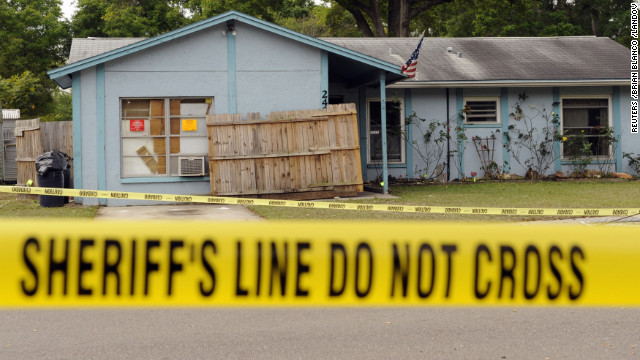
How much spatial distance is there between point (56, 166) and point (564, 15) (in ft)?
109

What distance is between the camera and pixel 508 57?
2239cm

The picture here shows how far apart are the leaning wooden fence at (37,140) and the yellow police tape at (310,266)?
49.4 ft

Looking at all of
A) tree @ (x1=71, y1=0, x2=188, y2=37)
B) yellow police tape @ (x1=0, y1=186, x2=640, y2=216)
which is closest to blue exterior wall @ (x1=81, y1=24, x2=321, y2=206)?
yellow police tape @ (x1=0, y1=186, x2=640, y2=216)

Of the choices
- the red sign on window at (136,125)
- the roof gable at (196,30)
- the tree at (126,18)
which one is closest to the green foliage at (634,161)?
the roof gable at (196,30)

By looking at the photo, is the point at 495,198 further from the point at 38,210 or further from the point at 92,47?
the point at 92,47

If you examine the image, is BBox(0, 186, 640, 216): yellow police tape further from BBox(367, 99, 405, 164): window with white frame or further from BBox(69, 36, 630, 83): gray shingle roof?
BBox(367, 99, 405, 164): window with white frame

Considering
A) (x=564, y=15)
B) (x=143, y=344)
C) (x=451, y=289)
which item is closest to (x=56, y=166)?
(x=143, y=344)

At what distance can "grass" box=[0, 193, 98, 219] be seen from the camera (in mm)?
13078

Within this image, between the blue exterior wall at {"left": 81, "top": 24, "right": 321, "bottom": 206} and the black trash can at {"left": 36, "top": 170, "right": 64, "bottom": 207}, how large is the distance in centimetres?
54

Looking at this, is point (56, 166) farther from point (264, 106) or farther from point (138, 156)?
point (264, 106)

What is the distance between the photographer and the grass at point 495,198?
1258 centimetres

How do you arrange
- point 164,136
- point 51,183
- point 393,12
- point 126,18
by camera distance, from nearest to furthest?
point 51,183
point 164,136
point 393,12
point 126,18

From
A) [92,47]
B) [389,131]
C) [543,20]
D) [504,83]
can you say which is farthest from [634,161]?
[543,20]

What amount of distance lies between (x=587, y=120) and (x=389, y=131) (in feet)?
19.1
